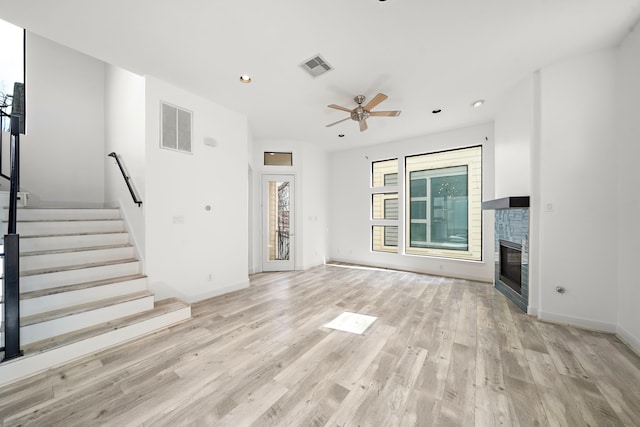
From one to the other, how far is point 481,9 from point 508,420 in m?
3.36

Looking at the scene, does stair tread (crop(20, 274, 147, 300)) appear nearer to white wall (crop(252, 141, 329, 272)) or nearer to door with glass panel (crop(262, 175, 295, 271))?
white wall (crop(252, 141, 329, 272))

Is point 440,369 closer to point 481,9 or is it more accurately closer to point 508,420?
point 508,420

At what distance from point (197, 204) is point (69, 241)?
1647 millimetres

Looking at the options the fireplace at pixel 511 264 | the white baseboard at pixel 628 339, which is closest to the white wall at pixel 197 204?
the fireplace at pixel 511 264

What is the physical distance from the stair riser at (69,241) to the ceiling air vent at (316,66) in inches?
144

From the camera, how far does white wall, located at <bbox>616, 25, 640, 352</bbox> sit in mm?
2408

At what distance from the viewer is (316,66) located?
2994 mm

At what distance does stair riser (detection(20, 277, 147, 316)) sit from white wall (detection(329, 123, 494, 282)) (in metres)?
4.99

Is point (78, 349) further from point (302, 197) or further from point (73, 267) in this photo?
point (302, 197)

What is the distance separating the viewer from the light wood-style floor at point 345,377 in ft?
5.29

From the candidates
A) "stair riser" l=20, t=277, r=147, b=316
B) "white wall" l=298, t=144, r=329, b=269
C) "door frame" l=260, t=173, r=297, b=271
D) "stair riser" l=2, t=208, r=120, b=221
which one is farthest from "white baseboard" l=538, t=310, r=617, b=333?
"stair riser" l=2, t=208, r=120, b=221

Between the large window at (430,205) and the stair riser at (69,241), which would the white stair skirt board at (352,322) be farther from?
the stair riser at (69,241)

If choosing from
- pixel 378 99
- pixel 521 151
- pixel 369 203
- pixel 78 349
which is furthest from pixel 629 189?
pixel 78 349

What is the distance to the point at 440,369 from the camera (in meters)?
2.09
